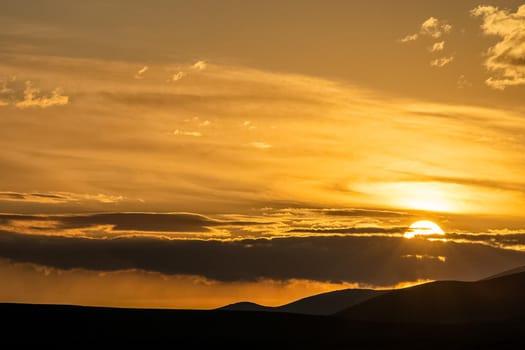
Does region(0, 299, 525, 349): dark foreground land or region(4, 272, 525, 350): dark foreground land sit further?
region(0, 299, 525, 349): dark foreground land

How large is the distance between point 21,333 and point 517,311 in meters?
113

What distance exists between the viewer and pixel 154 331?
12150 centimetres

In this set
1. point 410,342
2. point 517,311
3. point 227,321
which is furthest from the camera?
point 517,311

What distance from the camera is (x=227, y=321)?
Answer: 432 ft

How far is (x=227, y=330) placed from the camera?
126 metres

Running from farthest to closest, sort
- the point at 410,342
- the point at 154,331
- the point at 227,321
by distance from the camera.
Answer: the point at 227,321
the point at 154,331
the point at 410,342

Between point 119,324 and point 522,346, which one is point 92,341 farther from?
point 522,346

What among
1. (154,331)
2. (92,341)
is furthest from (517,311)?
(92,341)

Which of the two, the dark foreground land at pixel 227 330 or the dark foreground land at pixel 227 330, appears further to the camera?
the dark foreground land at pixel 227 330

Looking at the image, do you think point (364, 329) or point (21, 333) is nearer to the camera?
point (21, 333)

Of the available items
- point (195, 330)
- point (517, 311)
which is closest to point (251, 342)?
point (195, 330)

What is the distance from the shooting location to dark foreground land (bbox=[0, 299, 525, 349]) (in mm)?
111312

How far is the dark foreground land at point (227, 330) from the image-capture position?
365 feet

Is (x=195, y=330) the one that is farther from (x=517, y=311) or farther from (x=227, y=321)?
(x=517, y=311)
